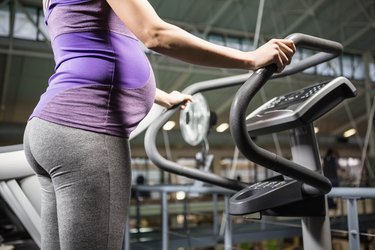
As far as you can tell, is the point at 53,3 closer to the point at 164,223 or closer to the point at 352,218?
the point at 352,218

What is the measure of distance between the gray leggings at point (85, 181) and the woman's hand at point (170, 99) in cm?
48

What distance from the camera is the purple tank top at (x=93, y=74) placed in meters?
0.66

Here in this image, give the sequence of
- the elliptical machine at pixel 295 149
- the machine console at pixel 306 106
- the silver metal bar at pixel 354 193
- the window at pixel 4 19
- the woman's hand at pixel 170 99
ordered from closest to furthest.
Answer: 1. the elliptical machine at pixel 295 149
2. the machine console at pixel 306 106
3. the woman's hand at pixel 170 99
4. the silver metal bar at pixel 354 193
5. the window at pixel 4 19

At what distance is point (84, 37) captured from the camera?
68cm

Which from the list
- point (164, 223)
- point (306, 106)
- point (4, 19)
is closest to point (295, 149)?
point (306, 106)

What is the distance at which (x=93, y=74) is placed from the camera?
66cm

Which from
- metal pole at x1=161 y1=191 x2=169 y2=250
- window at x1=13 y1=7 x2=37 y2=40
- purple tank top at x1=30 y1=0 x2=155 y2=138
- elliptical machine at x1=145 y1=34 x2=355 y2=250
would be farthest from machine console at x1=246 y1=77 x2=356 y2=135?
window at x1=13 y1=7 x2=37 y2=40

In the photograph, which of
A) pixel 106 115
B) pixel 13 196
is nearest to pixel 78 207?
pixel 106 115

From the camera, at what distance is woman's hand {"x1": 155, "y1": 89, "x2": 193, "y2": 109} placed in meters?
1.15

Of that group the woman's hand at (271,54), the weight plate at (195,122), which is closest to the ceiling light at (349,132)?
the weight plate at (195,122)

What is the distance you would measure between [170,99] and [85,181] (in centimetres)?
58

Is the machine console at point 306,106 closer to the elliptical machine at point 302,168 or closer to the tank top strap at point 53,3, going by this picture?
the elliptical machine at point 302,168

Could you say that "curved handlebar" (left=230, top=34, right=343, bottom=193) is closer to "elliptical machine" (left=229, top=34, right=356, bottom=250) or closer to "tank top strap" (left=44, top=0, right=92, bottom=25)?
"elliptical machine" (left=229, top=34, right=356, bottom=250)

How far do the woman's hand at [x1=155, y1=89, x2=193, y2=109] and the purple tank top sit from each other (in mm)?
419
